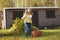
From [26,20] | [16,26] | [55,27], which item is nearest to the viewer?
[26,20]

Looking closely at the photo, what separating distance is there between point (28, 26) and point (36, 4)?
7473mm

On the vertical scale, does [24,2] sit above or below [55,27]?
above

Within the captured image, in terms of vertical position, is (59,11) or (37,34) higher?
(59,11)

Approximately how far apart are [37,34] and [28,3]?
7.31 m

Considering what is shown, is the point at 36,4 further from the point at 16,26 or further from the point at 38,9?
the point at 16,26

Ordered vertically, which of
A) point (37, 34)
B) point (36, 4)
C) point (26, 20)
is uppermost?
point (36, 4)

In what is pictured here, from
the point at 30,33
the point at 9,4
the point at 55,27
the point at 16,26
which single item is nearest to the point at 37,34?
the point at 30,33

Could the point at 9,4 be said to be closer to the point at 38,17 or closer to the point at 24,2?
the point at 24,2

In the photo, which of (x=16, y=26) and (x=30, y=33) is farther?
(x=16, y=26)

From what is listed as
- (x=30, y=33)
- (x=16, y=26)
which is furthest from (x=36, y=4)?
(x=30, y=33)

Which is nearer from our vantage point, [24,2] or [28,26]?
[28,26]

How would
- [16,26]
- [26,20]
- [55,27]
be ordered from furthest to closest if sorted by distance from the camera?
[55,27] < [16,26] < [26,20]

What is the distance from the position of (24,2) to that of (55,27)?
11.5 feet

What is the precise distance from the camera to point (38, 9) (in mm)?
20047
